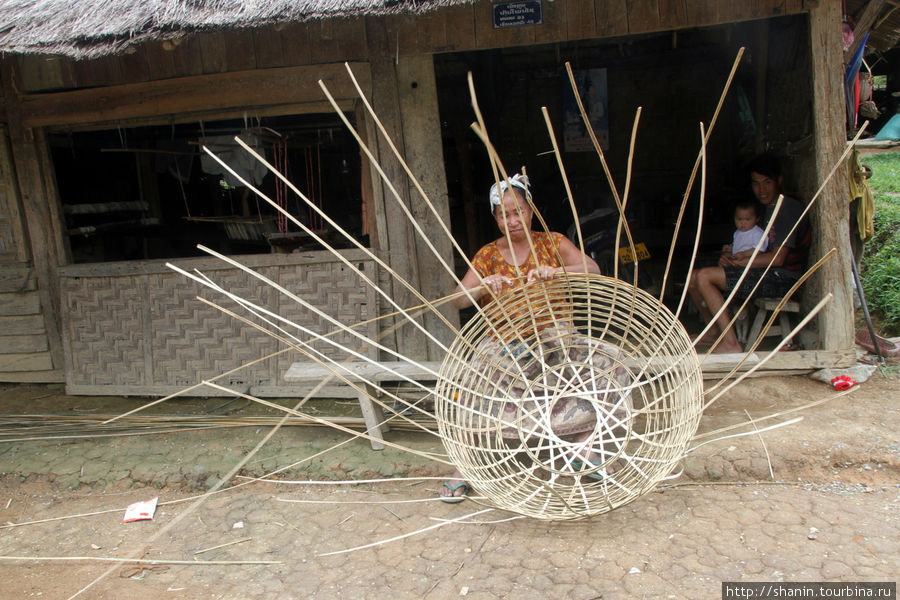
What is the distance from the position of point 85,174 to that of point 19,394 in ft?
6.40

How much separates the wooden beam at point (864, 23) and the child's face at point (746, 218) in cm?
88

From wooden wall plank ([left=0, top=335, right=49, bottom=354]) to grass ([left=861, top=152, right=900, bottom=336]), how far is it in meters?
4.99

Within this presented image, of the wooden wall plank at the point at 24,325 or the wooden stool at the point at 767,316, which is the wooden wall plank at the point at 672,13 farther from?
the wooden wall plank at the point at 24,325

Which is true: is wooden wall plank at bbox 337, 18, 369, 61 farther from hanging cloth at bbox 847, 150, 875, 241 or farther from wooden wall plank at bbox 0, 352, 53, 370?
wooden wall plank at bbox 0, 352, 53, 370

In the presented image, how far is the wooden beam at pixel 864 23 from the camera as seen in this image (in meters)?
3.18

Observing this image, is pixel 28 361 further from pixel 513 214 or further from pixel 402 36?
pixel 513 214

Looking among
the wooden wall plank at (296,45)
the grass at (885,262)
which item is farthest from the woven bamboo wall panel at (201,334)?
the grass at (885,262)

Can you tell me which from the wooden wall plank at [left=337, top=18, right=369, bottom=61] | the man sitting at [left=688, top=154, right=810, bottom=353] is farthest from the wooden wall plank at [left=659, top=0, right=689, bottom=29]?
the wooden wall plank at [left=337, top=18, right=369, bottom=61]

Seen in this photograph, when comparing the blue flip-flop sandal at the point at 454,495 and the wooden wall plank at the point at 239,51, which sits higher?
the wooden wall plank at the point at 239,51

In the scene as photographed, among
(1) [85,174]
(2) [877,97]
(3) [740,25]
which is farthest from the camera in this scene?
(2) [877,97]

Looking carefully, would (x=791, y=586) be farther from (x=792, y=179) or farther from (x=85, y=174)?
(x=85, y=174)

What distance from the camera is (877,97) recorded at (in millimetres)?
7582

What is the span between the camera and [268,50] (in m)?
3.31


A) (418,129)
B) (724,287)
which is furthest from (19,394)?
(724,287)
